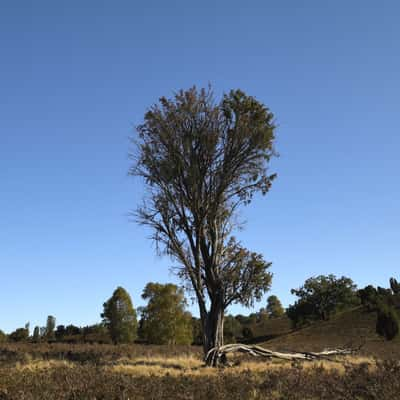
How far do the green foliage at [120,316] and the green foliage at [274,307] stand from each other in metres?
85.8

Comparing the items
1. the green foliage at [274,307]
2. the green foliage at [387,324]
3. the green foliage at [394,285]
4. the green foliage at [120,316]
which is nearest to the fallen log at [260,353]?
the green foliage at [387,324]

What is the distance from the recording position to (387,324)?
42.6 meters

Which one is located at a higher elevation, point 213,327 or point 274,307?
point 274,307

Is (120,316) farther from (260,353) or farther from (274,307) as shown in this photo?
(274,307)

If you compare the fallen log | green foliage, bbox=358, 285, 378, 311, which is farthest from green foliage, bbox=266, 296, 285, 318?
the fallen log

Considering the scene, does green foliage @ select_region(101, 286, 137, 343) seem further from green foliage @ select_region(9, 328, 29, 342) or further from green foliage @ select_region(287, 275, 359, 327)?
green foliage @ select_region(287, 275, 359, 327)

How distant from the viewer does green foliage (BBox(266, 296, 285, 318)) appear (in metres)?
134

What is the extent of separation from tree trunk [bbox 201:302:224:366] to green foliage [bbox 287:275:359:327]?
5936cm

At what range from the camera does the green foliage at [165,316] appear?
4944cm

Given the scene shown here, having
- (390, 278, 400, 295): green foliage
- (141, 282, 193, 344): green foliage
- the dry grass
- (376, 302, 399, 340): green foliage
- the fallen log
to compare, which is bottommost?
the dry grass

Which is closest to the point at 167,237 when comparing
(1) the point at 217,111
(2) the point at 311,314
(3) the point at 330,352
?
(1) the point at 217,111

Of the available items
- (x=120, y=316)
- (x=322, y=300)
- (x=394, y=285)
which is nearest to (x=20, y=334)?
(x=120, y=316)

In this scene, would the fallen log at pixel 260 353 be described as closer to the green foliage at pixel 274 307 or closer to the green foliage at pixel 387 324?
the green foliage at pixel 387 324

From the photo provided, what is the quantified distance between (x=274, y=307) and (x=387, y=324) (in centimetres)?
9692
